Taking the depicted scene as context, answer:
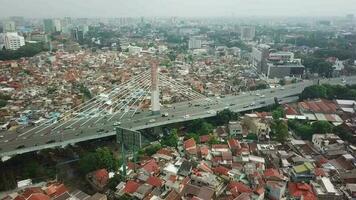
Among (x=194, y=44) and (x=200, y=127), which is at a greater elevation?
(x=194, y=44)

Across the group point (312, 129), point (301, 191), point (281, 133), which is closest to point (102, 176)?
point (301, 191)

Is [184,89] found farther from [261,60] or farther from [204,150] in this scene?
[261,60]

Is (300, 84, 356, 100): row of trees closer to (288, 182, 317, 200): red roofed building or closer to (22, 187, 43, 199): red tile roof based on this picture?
(288, 182, 317, 200): red roofed building

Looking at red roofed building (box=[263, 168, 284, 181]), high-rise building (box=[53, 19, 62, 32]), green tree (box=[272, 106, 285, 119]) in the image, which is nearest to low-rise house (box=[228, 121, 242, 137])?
green tree (box=[272, 106, 285, 119])

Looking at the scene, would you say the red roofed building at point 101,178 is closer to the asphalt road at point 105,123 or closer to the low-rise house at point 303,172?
the asphalt road at point 105,123

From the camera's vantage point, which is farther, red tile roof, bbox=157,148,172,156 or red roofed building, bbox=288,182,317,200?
red tile roof, bbox=157,148,172,156

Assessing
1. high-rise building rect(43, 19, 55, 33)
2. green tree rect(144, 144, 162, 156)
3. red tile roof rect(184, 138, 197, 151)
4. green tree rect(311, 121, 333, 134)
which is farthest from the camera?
high-rise building rect(43, 19, 55, 33)

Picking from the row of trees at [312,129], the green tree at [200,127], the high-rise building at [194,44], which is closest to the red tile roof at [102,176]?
the green tree at [200,127]
